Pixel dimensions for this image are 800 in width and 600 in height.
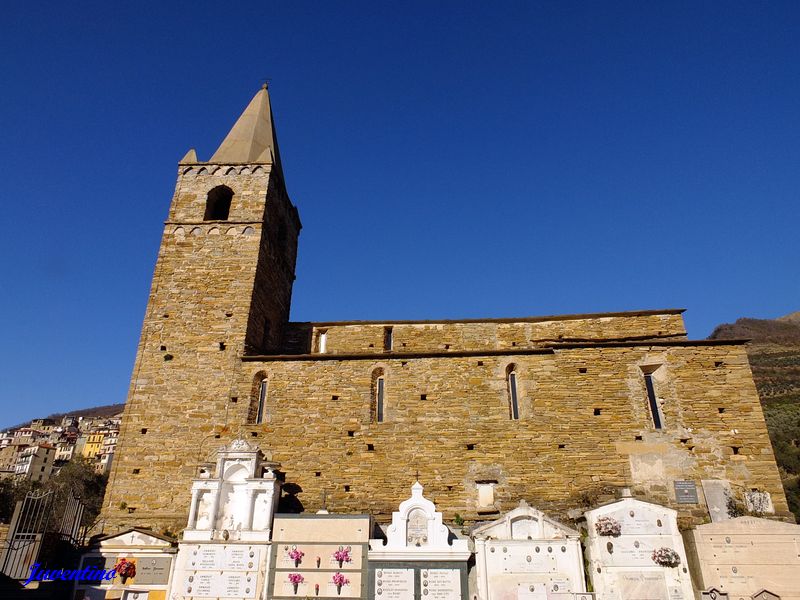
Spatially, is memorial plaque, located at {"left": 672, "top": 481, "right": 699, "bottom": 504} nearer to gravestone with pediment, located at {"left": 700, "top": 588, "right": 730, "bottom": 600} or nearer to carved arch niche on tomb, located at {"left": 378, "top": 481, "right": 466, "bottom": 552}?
gravestone with pediment, located at {"left": 700, "top": 588, "right": 730, "bottom": 600}

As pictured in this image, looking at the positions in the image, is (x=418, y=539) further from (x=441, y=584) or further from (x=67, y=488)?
(x=67, y=488)

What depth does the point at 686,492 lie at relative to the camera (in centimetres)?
1288

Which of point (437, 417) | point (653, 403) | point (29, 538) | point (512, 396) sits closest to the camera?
point (29, 538)

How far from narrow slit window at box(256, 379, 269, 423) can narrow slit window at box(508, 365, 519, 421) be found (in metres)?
6.45

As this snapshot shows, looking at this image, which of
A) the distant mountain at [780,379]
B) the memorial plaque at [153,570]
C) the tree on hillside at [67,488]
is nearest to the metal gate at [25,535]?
the memorial plaque at [153,570]

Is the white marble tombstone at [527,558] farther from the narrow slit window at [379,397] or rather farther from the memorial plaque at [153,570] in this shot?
the memorial plaque at [153,570]

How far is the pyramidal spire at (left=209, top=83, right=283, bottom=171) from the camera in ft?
63.6

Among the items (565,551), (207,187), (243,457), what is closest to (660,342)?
(565,551)

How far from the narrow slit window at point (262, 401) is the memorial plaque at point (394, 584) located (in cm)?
545

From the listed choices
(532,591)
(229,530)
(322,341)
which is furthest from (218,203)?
(532,591)

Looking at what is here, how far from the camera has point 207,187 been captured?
18.7 m

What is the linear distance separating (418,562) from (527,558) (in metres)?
2.15

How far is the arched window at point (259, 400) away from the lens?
48.9 ft

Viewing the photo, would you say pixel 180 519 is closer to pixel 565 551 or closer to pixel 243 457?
pixel 243 457
